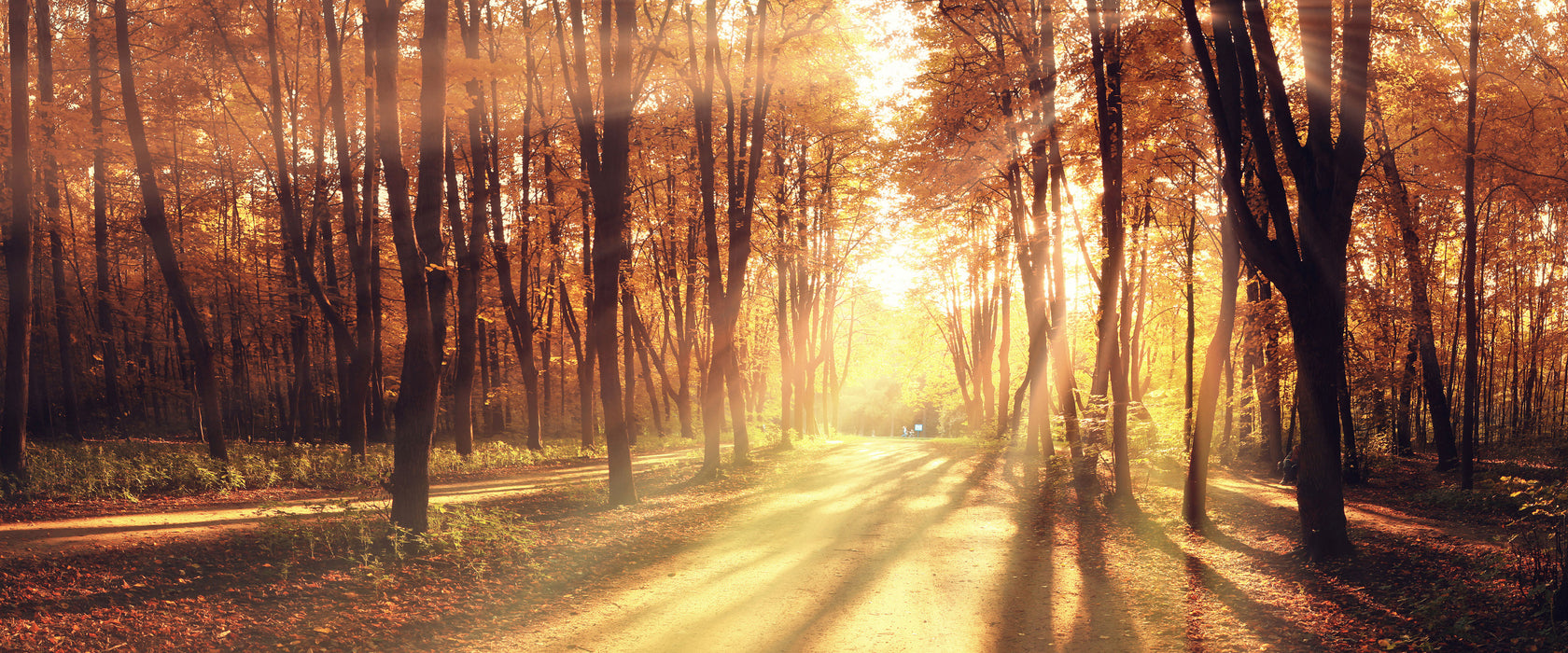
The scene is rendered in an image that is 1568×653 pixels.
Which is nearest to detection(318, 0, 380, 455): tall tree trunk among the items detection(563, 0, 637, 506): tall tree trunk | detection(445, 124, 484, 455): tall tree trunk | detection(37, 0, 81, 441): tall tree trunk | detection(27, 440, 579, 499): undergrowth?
detection(27, 440, 579, 499): undergrowth

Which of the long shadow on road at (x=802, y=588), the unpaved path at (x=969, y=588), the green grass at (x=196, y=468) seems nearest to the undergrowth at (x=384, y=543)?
the unpaved path at (x=969, y=588)

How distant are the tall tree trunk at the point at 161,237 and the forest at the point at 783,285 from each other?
0.09 m

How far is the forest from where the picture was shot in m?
7.49

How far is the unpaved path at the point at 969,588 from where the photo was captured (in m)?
6.29

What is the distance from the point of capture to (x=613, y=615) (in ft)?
22.6

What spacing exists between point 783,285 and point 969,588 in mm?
17272

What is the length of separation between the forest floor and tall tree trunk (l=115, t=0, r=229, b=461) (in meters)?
7.65

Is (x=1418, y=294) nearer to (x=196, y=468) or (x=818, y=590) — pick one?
(x=818, y=590)

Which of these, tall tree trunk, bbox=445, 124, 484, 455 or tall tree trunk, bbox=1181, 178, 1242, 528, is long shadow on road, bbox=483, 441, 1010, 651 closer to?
Result: tall tree trunk, bbox=1181, 178, 1242, 528

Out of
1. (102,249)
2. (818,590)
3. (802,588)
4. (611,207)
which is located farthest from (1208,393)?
(102,249)

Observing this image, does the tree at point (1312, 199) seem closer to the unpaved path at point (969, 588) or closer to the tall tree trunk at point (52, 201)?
the unpaved path at point (969, 588)

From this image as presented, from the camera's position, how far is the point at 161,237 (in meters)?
14.8

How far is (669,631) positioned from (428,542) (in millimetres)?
3463

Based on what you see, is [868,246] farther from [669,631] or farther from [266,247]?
[669,631]
